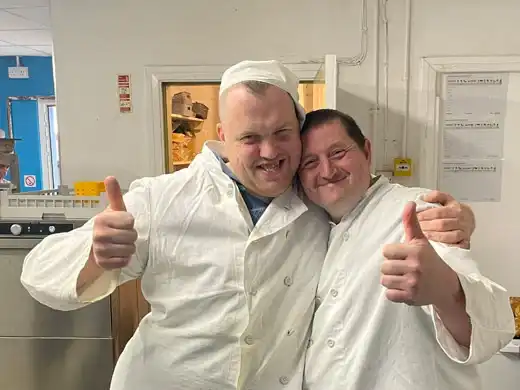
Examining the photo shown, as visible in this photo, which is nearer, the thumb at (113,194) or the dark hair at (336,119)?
the thumb at (113,194)

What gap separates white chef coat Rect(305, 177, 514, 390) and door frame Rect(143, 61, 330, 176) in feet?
5.64

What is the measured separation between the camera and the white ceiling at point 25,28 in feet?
10.3

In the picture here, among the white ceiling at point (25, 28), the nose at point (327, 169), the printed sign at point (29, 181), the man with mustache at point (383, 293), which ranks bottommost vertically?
the printed sign at point (29, 181)

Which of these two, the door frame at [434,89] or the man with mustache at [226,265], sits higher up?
the door frame at [434,89]

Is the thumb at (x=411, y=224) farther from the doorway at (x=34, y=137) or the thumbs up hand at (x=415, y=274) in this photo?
the doorway at (x=34, y=137)

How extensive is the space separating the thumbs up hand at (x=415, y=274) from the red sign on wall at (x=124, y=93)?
2.24 metres

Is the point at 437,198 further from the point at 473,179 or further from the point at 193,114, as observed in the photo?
the point at 193,114

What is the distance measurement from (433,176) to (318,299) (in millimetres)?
1782

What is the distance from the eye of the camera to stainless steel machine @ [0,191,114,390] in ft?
6.70

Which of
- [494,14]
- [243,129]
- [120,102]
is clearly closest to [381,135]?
[494,14]

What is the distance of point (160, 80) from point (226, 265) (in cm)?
189

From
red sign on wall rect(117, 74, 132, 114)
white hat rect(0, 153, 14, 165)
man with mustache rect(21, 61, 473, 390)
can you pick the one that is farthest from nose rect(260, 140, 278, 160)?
white hat rect(0, 153, 14, 165)

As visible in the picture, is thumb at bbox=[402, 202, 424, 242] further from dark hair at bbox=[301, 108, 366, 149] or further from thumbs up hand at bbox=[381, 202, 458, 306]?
dark hair at bbox=[301, 108, 366, 149]

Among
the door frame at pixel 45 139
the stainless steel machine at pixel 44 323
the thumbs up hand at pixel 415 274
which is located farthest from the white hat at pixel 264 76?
the door frame at pixel 45 139
